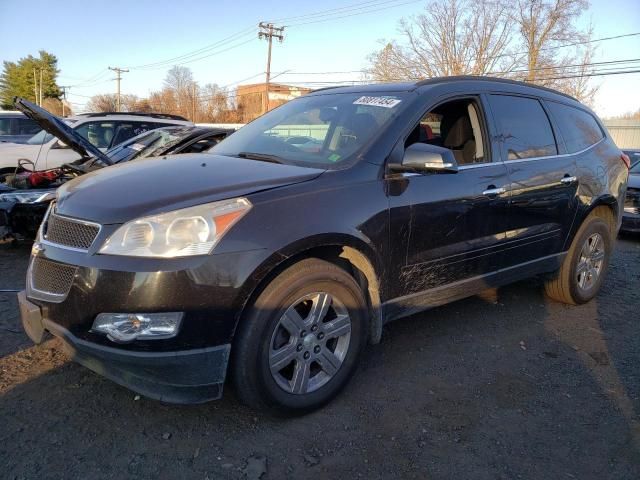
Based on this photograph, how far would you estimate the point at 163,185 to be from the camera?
2621 millimetres

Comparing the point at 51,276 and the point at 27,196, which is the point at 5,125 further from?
the point at 51,276

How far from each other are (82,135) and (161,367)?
7.47 m

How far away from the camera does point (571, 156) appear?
14.2ft

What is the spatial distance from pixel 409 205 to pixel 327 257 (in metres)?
0.62

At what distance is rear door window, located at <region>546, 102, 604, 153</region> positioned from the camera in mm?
4410

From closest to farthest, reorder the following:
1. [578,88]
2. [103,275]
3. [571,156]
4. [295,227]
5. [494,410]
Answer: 1. [103,275]
2. [295,227]
3. [494,410]
4. [571,156]
5. [578,88]

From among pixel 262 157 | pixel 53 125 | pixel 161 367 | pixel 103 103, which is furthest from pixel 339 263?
pixel 103 103

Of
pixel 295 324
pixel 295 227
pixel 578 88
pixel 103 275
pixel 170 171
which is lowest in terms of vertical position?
Result: pixel 295 324

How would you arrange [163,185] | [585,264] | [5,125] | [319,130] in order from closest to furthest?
[163,185]
[319,130]
[585,264]
[5,125]

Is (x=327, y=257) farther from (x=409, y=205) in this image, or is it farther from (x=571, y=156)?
(x=571, y=156)

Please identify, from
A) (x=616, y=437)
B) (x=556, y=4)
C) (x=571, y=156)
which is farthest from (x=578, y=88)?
(x=616, y=437)

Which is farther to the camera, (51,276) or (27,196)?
(27,196)

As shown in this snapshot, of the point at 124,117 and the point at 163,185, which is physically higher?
the point at 124,117

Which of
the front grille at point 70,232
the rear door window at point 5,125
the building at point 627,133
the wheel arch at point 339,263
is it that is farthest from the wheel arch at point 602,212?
the building at point 627,133
